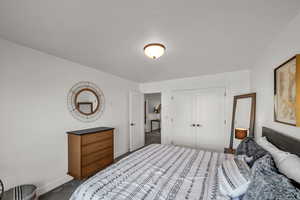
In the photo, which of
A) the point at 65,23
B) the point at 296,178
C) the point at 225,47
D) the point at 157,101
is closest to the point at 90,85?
the point at 65,23

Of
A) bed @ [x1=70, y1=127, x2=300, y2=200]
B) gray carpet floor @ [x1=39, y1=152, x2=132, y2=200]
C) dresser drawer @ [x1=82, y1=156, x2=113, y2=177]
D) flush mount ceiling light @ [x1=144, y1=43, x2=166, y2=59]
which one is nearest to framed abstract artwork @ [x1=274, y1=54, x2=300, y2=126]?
bed @ [x1=70, y1=127, x2=300, y2=200]

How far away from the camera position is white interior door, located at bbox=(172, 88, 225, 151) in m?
3.45

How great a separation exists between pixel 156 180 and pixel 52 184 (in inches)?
82.9

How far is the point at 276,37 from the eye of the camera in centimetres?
165

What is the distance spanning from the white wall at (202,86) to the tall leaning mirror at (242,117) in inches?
11.7

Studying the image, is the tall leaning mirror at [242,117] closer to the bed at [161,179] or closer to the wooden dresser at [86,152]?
the bed at [161,179]

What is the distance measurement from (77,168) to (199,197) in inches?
87.0

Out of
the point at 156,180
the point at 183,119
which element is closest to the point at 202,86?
the point at 183,119

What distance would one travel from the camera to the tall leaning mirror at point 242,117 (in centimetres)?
246

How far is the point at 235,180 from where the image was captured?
1.06 meters

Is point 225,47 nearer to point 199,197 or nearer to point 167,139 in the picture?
point 199,197

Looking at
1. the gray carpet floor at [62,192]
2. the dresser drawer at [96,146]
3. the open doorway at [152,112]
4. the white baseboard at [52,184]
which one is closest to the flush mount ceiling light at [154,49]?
the dresser drawer at [96,146]

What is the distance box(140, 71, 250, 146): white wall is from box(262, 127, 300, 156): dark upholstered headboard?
1753mm

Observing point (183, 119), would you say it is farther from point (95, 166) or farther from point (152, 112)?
point (152, 112)
